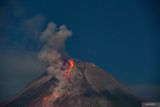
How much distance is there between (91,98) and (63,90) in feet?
45.6

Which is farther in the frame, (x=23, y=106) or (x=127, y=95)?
(x=127, y=95)

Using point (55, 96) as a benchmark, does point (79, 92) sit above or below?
above

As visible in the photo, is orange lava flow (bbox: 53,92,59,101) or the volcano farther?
orange lava flow (bbox: 53,92,59,101)

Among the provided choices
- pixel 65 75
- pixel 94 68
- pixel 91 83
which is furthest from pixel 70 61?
pixel 94 68

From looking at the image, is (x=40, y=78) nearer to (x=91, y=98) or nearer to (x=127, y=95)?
(x=91, y=98)

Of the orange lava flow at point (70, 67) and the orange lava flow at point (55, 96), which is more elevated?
the orange lava flow at point (70, 67)

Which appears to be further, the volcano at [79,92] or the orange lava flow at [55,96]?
the orange lava flow at [55,96]

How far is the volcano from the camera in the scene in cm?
10700

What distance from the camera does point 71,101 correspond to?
4345 inches

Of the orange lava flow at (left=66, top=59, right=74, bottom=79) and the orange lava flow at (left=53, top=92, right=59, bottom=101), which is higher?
the orange lava flow at (left=66, top=59, right=74, bottom=79)

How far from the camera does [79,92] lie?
116688 mm

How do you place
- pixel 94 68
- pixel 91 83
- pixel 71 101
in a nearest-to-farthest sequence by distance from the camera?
pixel 71 101, pixel 91 83, pixel 94 68

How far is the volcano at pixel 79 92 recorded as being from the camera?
107000 mm

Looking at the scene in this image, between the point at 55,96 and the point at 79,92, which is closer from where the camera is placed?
the point at 55,96
